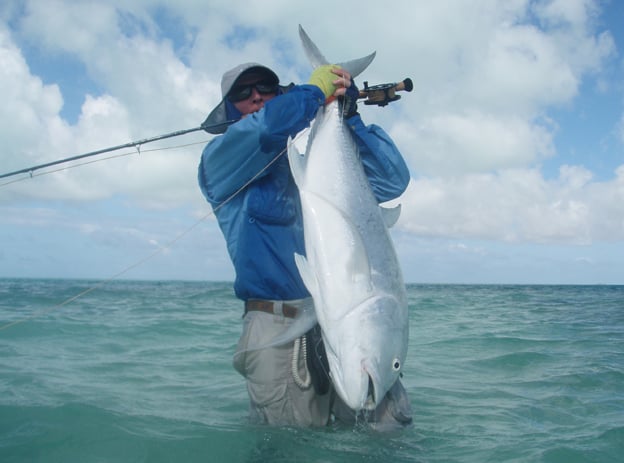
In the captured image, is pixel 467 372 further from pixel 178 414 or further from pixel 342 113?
pixel 342 113

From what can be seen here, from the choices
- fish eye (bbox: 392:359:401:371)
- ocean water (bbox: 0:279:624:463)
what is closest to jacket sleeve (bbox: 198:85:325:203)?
fish eye (bbox: 392:359:401:371)

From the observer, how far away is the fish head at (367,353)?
2.43m

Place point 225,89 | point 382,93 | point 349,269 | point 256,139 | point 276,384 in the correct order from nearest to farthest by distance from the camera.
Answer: point 349,269, point 256,139, point 276,384, point 225,89, point 382,93

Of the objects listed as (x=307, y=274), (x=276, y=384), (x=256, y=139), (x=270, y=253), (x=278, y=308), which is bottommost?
(x=276, y=384)

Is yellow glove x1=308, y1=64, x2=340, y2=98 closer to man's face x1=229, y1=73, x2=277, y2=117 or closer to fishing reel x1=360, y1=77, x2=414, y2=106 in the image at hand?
man's face x1=229, y1=73, x2=277, y2=117

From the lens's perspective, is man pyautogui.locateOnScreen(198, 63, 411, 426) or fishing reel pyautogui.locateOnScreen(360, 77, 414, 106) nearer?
man pyautogui.locateOnScreen(198, 63, 411, 426)

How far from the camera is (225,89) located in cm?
327

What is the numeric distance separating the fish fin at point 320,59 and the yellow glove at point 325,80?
23cm

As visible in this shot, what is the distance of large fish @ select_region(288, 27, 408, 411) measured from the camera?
8.02 feet

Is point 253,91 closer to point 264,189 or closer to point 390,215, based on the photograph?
point 264,189

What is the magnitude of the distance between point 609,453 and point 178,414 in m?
3.28

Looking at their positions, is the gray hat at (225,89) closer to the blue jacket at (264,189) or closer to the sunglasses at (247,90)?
the sunglasses at (247,90)

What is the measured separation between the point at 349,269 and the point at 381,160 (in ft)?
3.51

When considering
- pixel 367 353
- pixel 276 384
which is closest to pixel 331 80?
pixel 367 353
